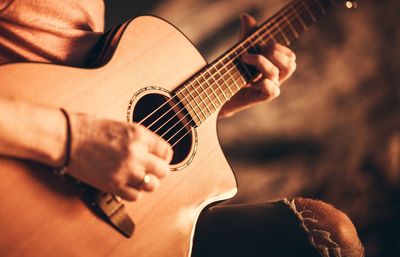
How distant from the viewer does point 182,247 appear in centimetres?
67

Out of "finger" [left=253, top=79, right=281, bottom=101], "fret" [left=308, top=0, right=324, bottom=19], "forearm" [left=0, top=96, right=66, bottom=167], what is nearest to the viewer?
"forearm" [left=0, top=96, right=66, bottom=167]

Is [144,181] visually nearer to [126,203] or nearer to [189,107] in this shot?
[126,203]

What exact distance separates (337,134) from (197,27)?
2.99 feet

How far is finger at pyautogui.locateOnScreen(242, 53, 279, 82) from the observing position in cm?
89

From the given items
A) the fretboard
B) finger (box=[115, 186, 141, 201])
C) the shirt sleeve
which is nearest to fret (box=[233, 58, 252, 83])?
the fretboard

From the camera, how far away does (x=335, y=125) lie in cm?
160

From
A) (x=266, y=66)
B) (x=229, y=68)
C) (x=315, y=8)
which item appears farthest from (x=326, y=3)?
(x=229, y=68)

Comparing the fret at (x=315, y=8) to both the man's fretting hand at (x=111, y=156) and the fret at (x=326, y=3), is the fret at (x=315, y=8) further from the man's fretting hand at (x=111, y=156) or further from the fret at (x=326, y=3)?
the man's fretting hand at (x=111, y=156)

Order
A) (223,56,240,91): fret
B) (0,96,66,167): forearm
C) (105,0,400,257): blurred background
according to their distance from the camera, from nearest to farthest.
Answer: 1. (0,96,66,167): forearm
2. (223,56,240,91): fret
3. (105,0,400,257): blurred background

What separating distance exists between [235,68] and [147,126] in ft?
1.08

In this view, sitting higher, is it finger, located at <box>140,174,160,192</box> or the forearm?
the forearm

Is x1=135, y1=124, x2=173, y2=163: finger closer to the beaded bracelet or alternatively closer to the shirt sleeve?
the beaded bracelet

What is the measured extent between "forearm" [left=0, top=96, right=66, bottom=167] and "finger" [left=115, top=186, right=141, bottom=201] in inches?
4.5

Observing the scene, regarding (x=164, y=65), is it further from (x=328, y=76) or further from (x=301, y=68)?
(x=328, y=76)
